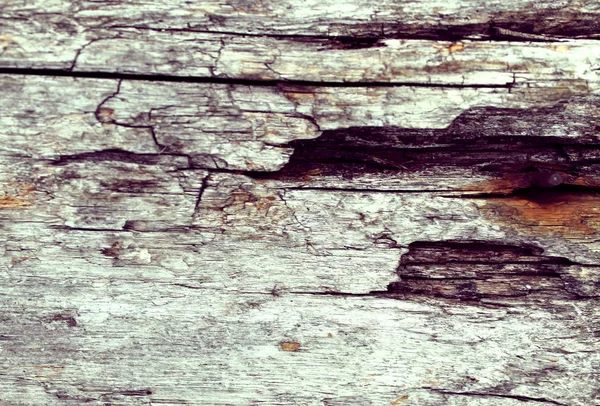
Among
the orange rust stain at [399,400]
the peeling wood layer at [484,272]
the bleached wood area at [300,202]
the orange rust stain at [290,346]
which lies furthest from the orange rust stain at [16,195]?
the orange rust stain at [399,400]

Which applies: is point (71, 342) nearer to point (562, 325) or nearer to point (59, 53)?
point (59, 53)

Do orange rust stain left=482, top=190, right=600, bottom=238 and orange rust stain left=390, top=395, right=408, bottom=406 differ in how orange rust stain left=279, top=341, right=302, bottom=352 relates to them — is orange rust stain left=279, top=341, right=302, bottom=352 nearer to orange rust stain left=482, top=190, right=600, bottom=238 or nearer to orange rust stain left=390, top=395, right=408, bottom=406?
orange rust stain left=390, top=395, right=408, bottom=406

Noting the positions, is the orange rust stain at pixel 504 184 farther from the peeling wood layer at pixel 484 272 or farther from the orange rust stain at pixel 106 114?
the orange rust stain at pixel 106 114

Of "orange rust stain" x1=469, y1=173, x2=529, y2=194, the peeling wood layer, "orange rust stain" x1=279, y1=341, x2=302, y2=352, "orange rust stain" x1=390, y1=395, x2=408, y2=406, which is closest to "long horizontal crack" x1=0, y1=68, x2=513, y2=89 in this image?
"orange rust stain" x1=469, y1=173, x2=529, y2=194

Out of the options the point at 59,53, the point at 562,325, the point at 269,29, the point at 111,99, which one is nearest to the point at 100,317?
the point at 111,99

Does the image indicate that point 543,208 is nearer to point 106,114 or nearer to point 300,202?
point 300,202

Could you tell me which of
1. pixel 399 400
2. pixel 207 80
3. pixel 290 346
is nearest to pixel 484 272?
pixel 399 400

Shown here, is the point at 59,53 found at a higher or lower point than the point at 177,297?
higher
